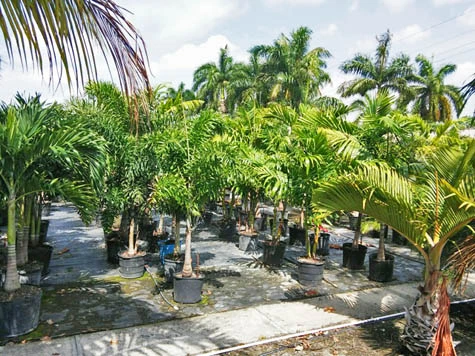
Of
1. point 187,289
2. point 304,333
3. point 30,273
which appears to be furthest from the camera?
point 30,273

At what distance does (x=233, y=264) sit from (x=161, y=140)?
3.69 meters

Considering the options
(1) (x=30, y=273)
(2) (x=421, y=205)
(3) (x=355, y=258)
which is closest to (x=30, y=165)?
(1) (x=30, y=273)

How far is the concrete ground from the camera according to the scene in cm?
436

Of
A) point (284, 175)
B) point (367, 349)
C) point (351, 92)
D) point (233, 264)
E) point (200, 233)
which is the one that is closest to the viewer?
point (367, 349)

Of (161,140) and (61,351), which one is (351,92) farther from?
(61,351)

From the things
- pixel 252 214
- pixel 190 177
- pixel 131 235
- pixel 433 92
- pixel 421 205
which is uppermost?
pixel 433 92

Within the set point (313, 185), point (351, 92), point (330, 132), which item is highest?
point (351, 92)

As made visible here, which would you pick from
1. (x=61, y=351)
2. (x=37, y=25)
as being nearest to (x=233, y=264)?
(x=61, y=351)

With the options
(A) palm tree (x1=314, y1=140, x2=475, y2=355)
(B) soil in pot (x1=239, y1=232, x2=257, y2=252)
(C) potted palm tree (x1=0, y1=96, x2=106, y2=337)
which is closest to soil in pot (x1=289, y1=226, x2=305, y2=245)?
(B) soil in pot (x1=239, y1=232, x2=257, y2=252)

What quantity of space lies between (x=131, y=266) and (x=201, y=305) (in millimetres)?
1839

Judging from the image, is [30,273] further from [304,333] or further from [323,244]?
[323,244]

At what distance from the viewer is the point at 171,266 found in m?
6.44

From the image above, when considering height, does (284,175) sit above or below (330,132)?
below

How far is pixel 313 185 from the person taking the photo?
5.94 metres
